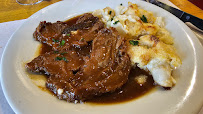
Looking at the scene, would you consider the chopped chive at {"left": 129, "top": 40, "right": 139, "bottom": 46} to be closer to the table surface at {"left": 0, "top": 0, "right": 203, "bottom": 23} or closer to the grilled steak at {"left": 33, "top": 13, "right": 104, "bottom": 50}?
the grilled steak at {"left": 33, "top": 13, "right": 104, "bottom": 50}

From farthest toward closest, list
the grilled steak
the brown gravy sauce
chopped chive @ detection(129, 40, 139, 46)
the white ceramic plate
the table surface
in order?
the table surface < the grilled steak < chopped chive @ detection(129, 40, 139, 46) < the brown gravy sauce < the white ceramic plate

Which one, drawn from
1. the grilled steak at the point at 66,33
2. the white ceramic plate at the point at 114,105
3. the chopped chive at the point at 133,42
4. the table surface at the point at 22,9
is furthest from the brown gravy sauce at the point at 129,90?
the table surface at the point at 22,9

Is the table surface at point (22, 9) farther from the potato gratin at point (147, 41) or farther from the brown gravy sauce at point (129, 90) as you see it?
the brown gravy sauce at point (129, 90)

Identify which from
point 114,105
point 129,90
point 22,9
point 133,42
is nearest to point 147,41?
point 133,42

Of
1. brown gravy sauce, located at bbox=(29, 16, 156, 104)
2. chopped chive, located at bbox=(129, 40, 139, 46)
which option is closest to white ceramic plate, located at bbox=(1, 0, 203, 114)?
brown gravy sauce, located at bbox=(29, 16, 156, 104)

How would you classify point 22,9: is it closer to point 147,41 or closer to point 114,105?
point 147,41

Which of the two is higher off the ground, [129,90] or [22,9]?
[129,90]
